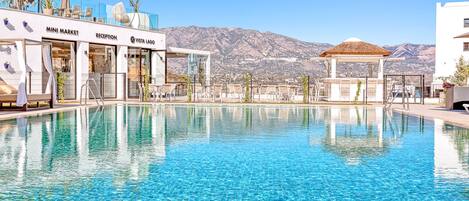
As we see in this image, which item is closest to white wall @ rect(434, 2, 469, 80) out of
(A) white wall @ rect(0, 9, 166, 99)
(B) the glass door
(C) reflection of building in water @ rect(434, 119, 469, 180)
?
(A) white wall @ rect(0, 9, 166, 99)

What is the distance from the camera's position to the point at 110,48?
23562 mm

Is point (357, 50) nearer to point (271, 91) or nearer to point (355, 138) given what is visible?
point (271, 91)

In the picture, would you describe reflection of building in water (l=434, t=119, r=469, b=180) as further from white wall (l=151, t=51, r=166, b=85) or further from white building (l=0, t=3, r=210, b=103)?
white wall (l=151, t=51, r=166, b=85)

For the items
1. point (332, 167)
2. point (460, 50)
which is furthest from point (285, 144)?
point (460, 50)

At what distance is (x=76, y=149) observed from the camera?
25.6 ft

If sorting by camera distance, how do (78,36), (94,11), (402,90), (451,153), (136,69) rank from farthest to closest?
(136,69), (94,11), (78,36), (402,90), (451,153)

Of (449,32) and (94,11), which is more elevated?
(449,32)

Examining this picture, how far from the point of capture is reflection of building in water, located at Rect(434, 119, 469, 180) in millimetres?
5965

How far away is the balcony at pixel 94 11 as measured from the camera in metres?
20.5

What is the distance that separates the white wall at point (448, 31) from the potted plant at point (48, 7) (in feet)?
101

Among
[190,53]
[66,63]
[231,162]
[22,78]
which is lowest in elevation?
[231,162]

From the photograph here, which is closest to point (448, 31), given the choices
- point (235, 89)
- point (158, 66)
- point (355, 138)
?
point (235, 89)

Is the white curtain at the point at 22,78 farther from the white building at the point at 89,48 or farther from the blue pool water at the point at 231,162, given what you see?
the white building at the point at 89,48

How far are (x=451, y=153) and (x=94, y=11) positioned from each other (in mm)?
18425
